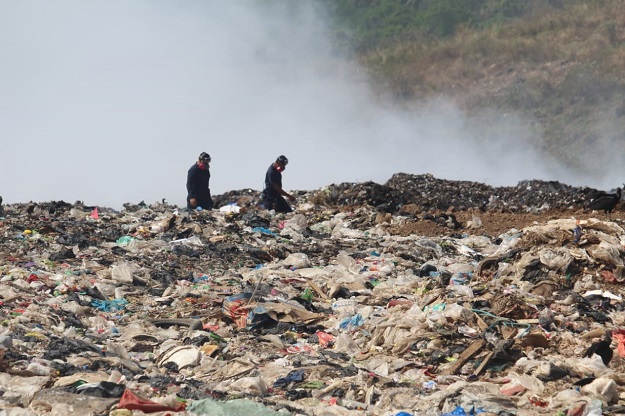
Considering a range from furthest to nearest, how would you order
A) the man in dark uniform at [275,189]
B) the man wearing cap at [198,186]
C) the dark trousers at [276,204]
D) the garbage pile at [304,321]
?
1. the dark trousers at [276,204]
2. the man in dark uniform at [275,189]
3. the man wearing cap at [198,186]
4. the garbage pile at [304,321]

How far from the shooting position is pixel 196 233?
12570 mm

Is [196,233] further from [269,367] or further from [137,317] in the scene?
[269,367]

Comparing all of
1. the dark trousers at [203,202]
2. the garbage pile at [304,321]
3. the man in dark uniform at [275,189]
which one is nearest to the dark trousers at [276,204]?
the man in dark uniform at [275,189]

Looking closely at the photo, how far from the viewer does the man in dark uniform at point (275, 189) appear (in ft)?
48.9

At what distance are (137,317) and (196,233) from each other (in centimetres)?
414

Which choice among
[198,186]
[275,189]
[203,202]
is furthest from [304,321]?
[203,202]

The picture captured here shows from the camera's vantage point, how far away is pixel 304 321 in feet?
26.9

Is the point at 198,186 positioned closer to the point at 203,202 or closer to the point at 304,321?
the point at 203,202

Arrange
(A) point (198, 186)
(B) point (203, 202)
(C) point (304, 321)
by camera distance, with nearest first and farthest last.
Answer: (C) point (304, 321) < (A) point (198, 186) < (B) point (203, 202)

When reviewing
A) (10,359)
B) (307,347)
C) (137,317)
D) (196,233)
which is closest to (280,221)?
(196,233)

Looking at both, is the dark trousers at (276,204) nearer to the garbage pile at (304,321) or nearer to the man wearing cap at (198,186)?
the man wearing cap at (198,186)

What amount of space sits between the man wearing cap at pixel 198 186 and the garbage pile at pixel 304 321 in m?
1.58

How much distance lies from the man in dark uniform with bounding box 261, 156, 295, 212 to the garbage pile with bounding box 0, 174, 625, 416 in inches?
79.1

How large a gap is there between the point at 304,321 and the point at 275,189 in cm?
697
